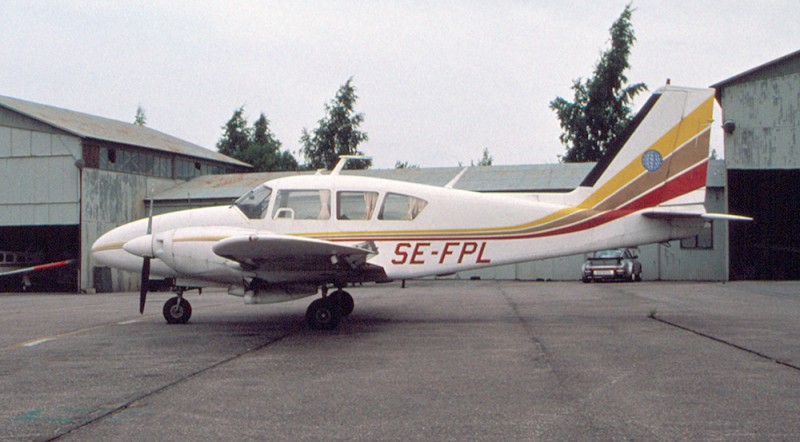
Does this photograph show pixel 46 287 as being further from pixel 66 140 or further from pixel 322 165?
pixel 322 165

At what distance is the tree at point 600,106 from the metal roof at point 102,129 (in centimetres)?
2715

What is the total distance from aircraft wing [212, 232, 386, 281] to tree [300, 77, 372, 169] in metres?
52.7

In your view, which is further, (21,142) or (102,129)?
(102,129)

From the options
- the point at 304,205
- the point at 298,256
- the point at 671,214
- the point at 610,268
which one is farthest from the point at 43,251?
the point at 671,214

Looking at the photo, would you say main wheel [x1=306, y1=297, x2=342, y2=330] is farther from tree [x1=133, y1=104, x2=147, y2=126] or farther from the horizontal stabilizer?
tree [x1=133, y1=104, x2=147, y2=126]

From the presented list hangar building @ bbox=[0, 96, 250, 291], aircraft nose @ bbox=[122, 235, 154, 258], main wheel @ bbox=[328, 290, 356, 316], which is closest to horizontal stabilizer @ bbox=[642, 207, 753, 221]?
main wheel @ bbox=[328, 290, 356, 316]

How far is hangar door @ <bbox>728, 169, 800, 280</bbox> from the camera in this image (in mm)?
31000

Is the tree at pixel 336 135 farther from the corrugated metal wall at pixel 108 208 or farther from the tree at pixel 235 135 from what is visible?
the corrugated metal wall at pixel 108 208

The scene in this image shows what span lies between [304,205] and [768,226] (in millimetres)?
27809

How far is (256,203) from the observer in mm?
12109

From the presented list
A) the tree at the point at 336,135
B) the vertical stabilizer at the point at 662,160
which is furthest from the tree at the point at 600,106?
the vertical stabilizer at the point at 662,160

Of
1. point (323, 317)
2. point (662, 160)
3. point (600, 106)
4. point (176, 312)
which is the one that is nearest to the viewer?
point (323, 317)

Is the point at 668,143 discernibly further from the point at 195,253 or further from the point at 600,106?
the point at 600,106

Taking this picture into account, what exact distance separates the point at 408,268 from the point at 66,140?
80.9ft
